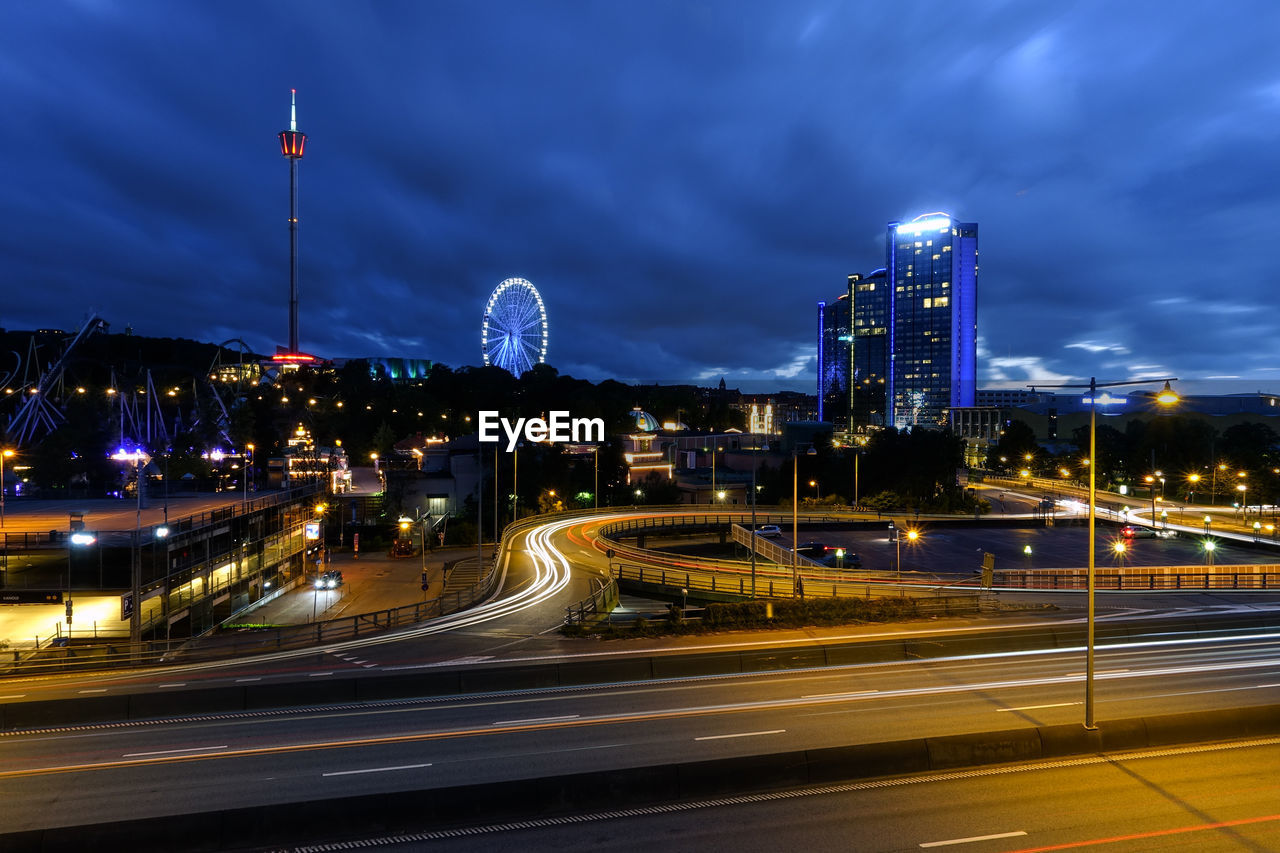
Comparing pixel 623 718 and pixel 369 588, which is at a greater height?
pixel 623 718

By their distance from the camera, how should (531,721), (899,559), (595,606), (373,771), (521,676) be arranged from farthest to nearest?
1. (899,559)
2. (595,606)
3. (521,676)
4. (531,721)
5. (373,771)

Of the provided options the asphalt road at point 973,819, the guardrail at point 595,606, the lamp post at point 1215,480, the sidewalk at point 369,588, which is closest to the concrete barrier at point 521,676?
the guardrail at point 595,606

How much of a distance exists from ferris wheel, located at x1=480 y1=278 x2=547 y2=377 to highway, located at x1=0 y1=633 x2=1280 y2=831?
238 feet

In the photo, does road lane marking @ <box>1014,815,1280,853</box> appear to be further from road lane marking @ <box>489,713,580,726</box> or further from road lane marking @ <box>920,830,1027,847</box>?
road lane marking @ <box>489,713,580,726</box>

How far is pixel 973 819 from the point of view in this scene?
454 inches

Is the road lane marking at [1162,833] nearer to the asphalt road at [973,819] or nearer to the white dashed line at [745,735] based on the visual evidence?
the asphalt road at [973,819]

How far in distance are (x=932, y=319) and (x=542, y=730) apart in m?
198

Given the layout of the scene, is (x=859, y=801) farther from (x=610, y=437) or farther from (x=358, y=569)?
(x=610, y=437)

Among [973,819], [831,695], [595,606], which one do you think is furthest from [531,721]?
[595,606]

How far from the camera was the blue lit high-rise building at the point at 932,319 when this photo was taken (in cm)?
18725

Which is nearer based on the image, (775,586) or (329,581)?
(775,586)

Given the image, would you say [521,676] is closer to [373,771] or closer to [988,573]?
[373,771]

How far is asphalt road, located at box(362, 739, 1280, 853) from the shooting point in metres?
10.8

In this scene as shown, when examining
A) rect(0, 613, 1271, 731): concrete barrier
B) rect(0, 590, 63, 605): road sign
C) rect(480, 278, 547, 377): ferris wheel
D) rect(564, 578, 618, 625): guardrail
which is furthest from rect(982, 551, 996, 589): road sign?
rect(480, 278, 547, 377): ferris wheel
